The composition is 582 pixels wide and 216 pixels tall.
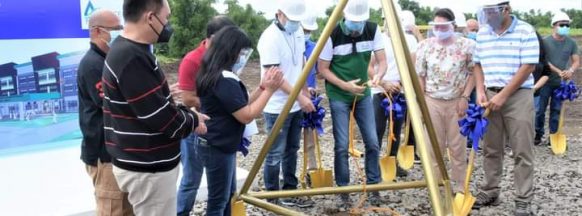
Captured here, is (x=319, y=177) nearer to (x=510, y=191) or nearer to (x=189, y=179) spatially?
(x=189, y=179)

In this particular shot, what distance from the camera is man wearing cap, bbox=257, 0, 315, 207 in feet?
14.7

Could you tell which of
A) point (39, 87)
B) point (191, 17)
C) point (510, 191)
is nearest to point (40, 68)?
point (39, 87)

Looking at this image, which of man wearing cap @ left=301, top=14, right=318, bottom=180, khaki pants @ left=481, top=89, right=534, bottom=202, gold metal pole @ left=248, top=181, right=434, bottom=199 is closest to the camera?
gold metal pole @ left=248, top=181, right=434, bottom=199

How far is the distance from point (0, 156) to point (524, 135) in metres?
4.05

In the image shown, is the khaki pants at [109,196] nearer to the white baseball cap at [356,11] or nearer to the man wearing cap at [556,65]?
the white baseball cap at [356,11]

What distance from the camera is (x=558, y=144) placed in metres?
7.10

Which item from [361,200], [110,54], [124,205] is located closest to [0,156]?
[124,205]

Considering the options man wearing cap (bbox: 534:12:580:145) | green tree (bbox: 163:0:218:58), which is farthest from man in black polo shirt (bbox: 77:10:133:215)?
green tree (bbox: 163:0:218:58)

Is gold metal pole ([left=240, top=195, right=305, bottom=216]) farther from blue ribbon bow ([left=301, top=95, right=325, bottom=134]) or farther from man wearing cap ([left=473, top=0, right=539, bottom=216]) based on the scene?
man wearing cap ([left=473, top=0, right=539, bottom=216])

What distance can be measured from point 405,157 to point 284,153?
5.31 ft

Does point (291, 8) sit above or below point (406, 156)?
above

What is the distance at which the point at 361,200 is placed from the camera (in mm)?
4867

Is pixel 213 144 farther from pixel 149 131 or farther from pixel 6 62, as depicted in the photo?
pixel 6 62

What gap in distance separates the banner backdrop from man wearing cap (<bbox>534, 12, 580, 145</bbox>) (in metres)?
5.69
